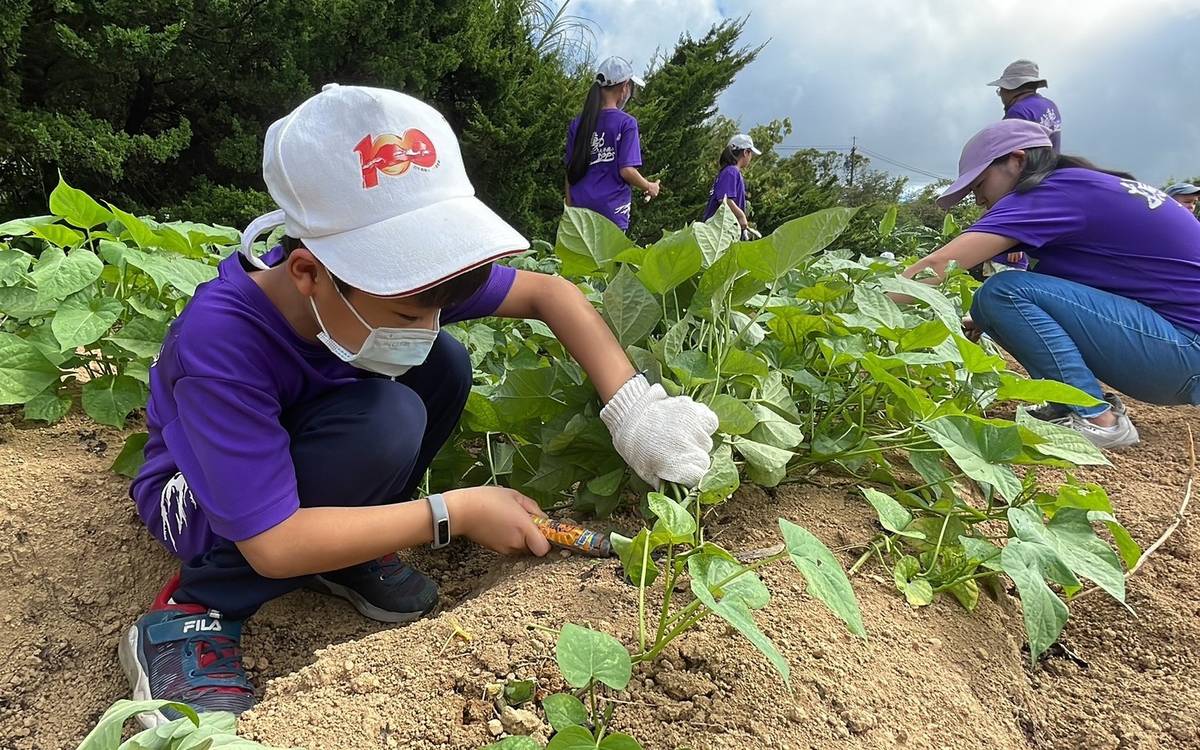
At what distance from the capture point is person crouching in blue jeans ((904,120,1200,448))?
5.66 ft

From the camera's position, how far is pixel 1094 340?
1753 millimetres

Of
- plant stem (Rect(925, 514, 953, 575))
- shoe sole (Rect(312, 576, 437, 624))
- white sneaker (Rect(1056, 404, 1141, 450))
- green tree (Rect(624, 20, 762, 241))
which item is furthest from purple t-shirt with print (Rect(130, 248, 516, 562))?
green tree (Rect(624, 20, 762, 241))

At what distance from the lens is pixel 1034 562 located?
2.79 feet

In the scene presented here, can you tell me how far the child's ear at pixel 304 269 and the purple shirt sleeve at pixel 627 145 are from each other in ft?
10.3

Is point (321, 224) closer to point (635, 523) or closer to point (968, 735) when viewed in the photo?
point (635, 523)

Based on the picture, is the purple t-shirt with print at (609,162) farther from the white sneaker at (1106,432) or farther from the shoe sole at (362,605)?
the shoe sole at (362,605)

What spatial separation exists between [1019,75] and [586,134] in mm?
1935

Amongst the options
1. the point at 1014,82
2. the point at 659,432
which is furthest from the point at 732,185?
the point at 659,432

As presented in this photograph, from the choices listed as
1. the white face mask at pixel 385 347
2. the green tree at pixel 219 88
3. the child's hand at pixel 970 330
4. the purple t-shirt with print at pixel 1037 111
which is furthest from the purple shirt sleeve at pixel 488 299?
the green tree at pixel 219 88

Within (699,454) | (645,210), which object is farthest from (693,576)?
(645,210)

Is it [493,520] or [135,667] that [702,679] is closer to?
[493,520]

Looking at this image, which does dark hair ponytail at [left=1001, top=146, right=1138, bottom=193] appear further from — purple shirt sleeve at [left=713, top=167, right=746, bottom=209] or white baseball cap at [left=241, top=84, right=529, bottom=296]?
purple shirt sleeve at [left=713, top=167, right=746, bottom=209]

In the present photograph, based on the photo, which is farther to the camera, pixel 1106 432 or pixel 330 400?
pixel 1106 432

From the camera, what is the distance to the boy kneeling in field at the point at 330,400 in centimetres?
83
